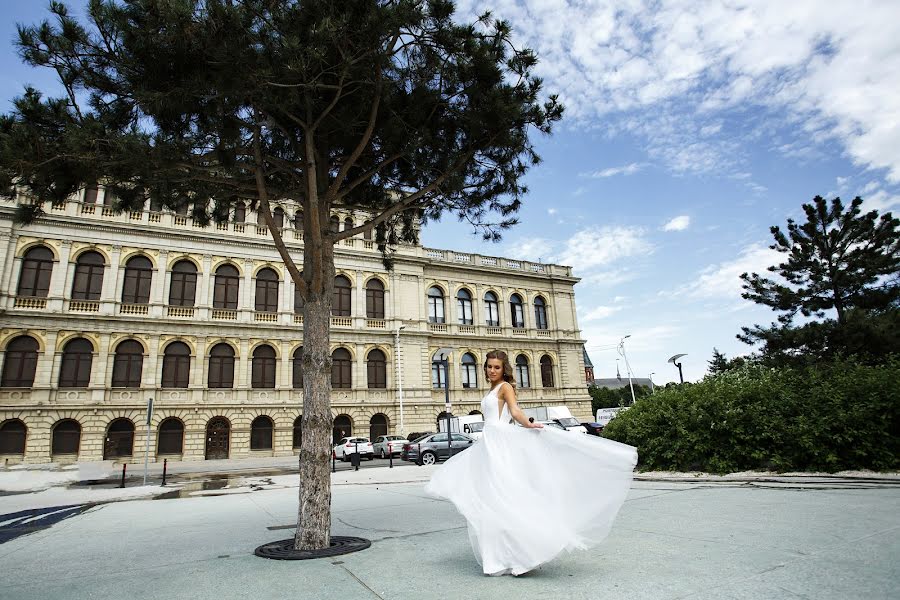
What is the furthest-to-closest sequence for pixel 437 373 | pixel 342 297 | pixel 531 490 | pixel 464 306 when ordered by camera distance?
pixel 464 306 → pixel 437 373 → pixel 342 297 → pixel 531 490

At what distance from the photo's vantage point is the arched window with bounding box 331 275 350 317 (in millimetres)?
34031

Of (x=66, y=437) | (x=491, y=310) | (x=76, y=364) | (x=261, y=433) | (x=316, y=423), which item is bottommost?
(x=316, y=423)

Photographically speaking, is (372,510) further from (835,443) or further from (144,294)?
(144,294)

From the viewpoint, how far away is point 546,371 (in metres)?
41.3

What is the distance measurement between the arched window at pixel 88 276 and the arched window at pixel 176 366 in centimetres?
471

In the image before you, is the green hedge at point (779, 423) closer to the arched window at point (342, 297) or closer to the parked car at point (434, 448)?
the parked car at point (434, 448)

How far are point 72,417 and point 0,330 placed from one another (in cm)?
546

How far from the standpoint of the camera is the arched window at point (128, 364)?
1078 inches

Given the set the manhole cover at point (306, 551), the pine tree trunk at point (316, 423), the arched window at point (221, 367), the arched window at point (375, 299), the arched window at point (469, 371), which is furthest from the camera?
the arched window at point (469, 371)

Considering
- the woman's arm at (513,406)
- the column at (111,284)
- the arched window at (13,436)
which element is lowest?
the woman's arm at (513,406)

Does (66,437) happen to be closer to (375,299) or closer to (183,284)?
(183,284)

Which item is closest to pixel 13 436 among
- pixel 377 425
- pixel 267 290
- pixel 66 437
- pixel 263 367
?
pixel 66 437

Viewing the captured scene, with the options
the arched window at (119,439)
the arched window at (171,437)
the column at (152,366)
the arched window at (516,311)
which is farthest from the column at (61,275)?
the arched window at (516,311)

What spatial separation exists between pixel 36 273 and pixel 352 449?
61.9 ft
